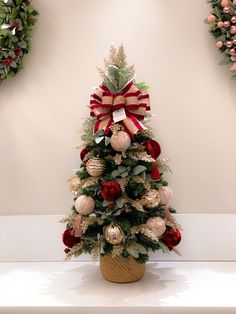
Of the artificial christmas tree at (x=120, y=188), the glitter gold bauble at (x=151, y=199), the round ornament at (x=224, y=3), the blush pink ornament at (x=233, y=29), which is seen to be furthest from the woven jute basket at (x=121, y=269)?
the round ornament at (x=224, y=3)

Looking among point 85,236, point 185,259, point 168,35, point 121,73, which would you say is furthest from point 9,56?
point 185,259

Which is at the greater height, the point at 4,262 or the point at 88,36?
the point at 88,36

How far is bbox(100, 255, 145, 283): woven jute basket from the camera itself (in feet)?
6.58

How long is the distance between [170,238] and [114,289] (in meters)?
0.35

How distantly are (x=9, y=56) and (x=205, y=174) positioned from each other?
1236 mm

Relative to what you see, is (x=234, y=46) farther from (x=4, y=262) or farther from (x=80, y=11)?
(x=4, y=262)

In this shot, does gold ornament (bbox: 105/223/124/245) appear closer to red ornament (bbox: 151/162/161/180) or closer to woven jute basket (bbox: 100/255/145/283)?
woven jute basket (bbox: 100/255/145/283)

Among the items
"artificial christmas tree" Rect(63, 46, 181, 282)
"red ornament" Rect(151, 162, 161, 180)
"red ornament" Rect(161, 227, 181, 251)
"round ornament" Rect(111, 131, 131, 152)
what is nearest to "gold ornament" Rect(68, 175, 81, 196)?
"artificial christmas tree" Rect(63, 46, 181, 282)

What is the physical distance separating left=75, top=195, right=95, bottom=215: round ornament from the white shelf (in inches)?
14.1

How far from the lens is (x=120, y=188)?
1.92 meters

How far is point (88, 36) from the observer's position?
7.81 ft

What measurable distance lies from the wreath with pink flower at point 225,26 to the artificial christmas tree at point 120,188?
0.54 m

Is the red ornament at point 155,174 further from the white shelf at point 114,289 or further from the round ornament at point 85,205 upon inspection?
the white shelf at point 114,289

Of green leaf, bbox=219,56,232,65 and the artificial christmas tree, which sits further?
green leaf, bbox=219,56,232,65
